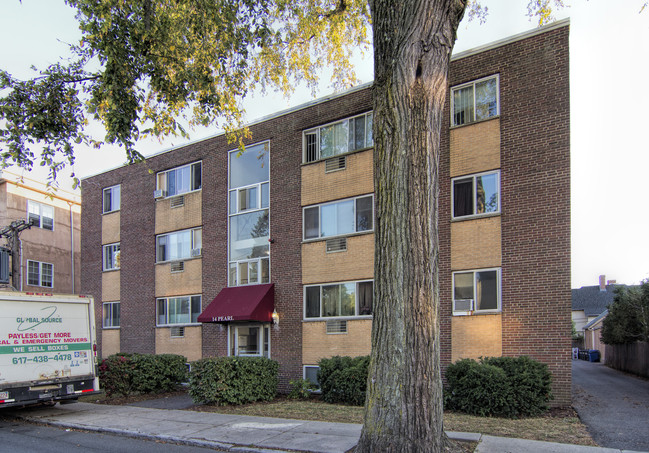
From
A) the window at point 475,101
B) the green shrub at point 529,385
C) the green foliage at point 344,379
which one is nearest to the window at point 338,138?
the window at point 475,101

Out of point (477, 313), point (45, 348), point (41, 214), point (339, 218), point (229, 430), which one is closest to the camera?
point (229, 430)

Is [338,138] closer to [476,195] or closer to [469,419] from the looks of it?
[476,195]

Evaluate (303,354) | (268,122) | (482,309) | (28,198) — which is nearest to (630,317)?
(482,309)

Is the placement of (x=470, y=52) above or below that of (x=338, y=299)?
above

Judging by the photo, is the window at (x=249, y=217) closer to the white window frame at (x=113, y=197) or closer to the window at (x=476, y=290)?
the window at (x=476, y=290)

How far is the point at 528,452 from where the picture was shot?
7.80m

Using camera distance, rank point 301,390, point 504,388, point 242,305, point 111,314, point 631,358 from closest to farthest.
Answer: point 504,388 → point 301,390 → point 242,305 → point 111,314 → point 631,358

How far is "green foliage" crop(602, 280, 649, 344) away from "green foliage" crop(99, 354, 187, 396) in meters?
18.1

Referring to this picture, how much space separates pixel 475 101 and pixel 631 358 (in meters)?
18.8

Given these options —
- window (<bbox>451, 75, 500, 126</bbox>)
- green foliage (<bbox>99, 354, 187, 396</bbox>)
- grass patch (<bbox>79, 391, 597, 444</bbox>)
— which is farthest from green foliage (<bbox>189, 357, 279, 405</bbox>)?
window (<bbox>451, 75, 500, 126</bbox>)

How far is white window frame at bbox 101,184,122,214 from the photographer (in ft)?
76.8

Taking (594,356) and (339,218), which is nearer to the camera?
(339,218)

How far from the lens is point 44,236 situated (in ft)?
107

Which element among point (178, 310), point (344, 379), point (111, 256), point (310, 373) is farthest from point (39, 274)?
point (344, 379)
